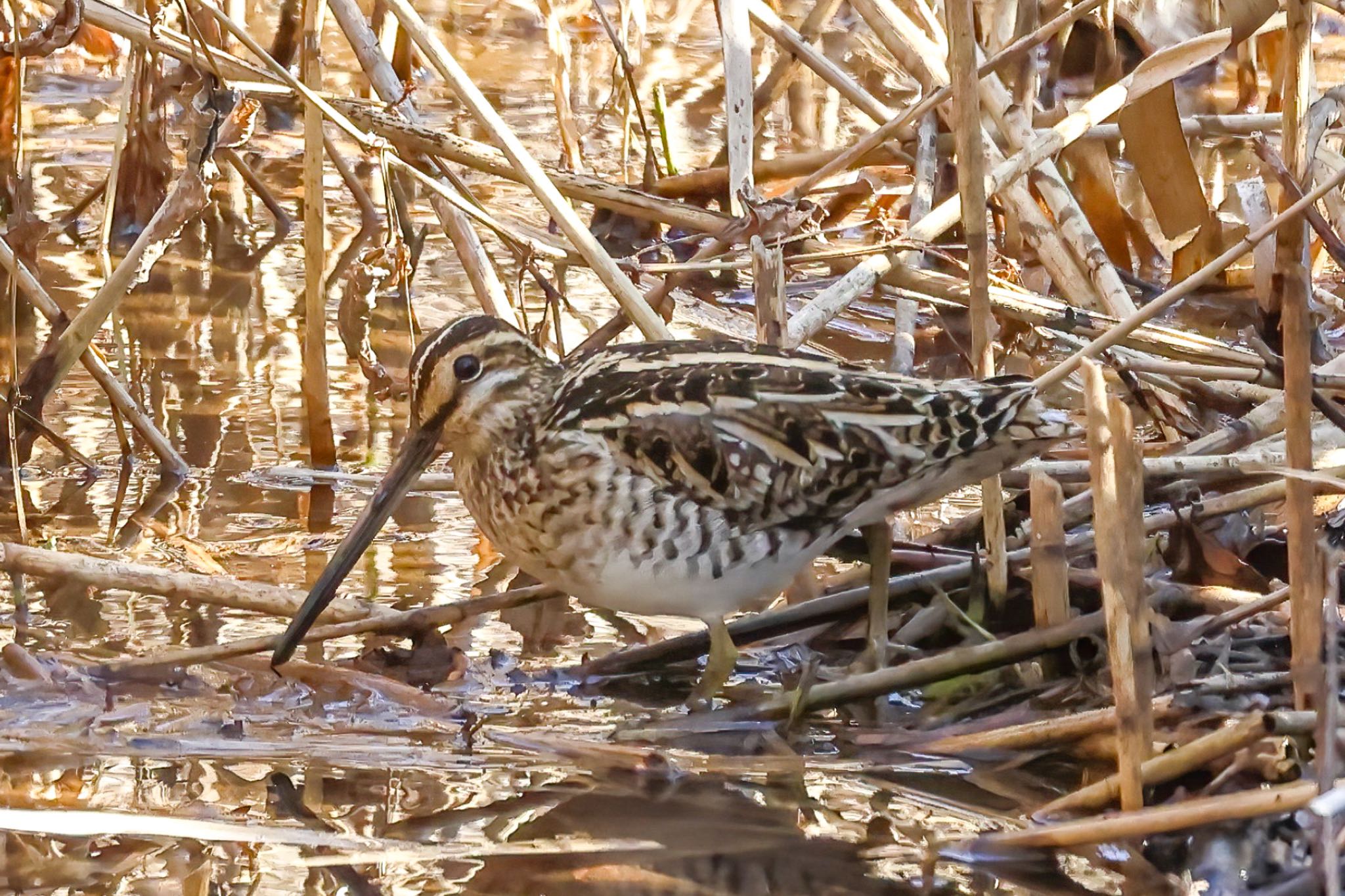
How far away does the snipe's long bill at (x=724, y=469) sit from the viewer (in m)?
3.29

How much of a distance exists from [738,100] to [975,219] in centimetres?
90

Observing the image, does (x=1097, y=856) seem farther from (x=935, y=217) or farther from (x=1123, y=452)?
(x=935, y=217)

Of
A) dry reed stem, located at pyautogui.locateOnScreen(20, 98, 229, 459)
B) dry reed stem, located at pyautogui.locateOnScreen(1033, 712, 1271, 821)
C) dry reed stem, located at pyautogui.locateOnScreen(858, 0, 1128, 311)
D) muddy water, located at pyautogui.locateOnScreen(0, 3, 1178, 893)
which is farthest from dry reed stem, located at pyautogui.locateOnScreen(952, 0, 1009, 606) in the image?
dry reed stem, located at pyautogui.locateOnScreen(20, 98, 229, 459)

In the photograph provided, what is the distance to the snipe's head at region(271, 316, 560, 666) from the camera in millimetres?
3502

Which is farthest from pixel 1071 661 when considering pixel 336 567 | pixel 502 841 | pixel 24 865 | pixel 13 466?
pixel 13 466

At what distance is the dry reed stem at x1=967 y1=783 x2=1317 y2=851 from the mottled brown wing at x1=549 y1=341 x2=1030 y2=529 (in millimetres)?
872

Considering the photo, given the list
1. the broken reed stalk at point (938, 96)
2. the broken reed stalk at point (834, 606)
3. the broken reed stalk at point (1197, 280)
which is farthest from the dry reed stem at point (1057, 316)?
the broken reed stalk at point (1197, 280)

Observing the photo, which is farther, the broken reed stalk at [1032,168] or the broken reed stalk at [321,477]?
the broken reed stalk at [321,477]

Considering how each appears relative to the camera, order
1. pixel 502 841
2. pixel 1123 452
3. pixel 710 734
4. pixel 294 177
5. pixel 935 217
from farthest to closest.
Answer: pixel 294 177 < pixel 935 217 < pixel 710 734 < pixel 502 841 < pixel 1123 452

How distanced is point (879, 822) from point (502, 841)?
1.94ft

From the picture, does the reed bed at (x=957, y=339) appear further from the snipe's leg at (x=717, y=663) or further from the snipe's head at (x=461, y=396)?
the snipe's head at (x=461, y=396)

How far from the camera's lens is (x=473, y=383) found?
354 cm

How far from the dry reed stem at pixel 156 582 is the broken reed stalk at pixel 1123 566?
4.77ft

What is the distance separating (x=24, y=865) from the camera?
2570 mm
